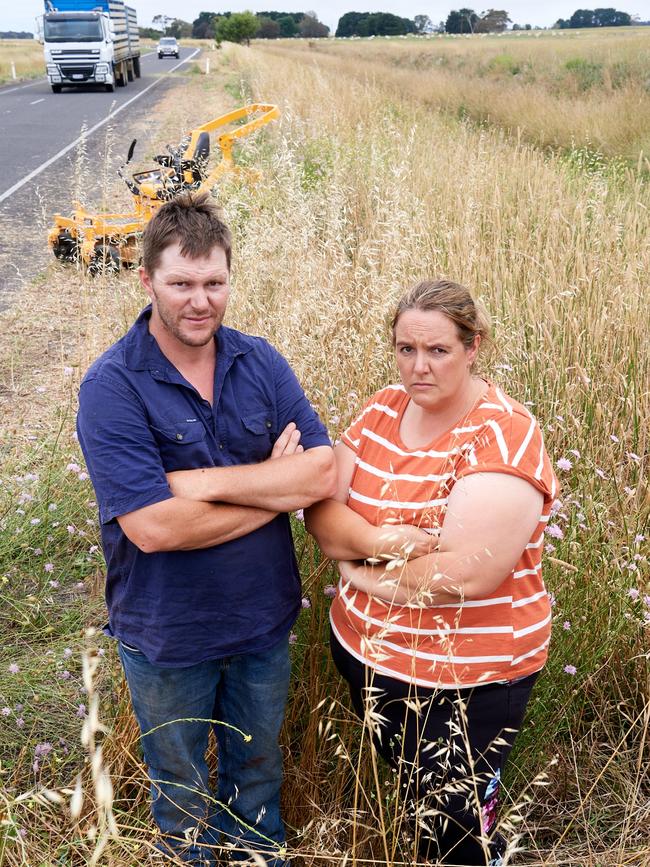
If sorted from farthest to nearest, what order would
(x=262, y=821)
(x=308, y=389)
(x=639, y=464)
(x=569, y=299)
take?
1. (x=569, y=299)
2. (x=308, y=389)
3. (x=639, y=464)
4. (x=262, y=821)

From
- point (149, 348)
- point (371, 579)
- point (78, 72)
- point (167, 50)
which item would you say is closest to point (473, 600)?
point (371, 579)

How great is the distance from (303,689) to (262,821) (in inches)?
17.1

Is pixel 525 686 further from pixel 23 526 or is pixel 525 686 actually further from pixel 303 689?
pixel 23 526

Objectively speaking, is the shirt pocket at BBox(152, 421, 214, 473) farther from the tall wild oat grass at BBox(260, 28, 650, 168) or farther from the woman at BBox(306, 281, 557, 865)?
the tall wild oat grass at BBox(260, 28, 650, 168)

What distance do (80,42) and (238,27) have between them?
4986cm

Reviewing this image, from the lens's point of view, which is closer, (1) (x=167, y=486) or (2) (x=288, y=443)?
(1) (x=167, y=486)

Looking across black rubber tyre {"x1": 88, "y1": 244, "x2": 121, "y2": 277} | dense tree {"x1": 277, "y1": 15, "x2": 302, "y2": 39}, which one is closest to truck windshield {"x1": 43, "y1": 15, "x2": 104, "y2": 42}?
black rubber tyre {"x1": 88, "y1": 244, "x2": 121, "y2": 277}

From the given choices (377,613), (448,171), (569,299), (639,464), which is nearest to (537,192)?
(448,171)

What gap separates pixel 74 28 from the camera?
26.6 metres

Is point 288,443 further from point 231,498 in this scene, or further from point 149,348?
point 149,348

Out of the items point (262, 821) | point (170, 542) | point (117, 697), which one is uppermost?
point (170, 542)

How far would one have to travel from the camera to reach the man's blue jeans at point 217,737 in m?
2.25

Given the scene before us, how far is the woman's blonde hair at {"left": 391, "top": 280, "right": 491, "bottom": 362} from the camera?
7.06ft

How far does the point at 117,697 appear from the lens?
280 centimetres
